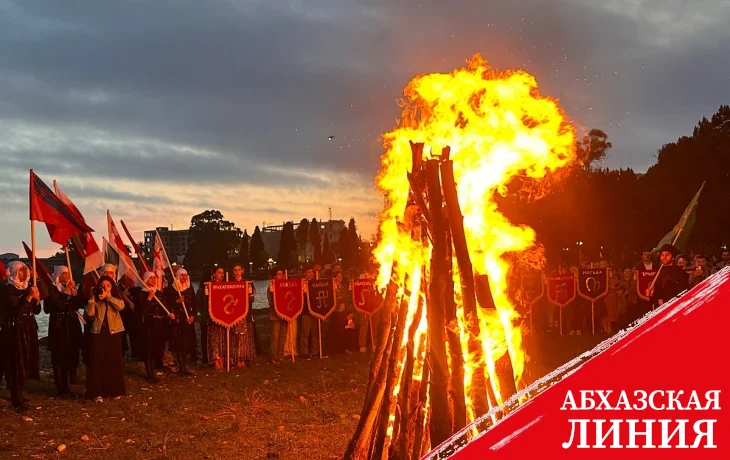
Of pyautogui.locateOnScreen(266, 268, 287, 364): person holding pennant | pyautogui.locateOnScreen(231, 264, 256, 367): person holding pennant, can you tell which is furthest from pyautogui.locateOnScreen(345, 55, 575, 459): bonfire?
pyautogui.locateOnScreen(266, 268, 287, 364): person holding pennant

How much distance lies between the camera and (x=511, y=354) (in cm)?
646

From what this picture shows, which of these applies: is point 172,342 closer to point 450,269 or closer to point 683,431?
point 450,269

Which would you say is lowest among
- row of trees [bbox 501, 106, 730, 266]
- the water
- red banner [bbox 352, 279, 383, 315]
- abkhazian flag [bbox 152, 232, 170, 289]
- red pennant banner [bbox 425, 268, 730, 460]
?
the water

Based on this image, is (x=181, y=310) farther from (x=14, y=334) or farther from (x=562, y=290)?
(x=562, y=290)

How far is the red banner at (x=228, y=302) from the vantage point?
12.4 metres

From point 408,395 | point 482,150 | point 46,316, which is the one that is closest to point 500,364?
point 408,395

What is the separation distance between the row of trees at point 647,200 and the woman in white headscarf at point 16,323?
2993cm

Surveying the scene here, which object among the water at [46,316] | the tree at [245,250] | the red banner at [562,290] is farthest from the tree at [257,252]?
the red banner at [562,290]

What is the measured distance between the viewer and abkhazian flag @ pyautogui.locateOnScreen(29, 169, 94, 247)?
1056cm

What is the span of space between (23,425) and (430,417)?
565 centimetres

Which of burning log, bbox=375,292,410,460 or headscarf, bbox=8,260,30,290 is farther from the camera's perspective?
headscarf, bbox=8,260,30,290

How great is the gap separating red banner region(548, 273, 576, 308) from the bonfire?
9891 millimetres

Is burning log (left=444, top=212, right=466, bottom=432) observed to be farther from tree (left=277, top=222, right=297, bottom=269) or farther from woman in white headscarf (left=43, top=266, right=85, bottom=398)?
tree (left=277, top=222, right=297, bottom=269)

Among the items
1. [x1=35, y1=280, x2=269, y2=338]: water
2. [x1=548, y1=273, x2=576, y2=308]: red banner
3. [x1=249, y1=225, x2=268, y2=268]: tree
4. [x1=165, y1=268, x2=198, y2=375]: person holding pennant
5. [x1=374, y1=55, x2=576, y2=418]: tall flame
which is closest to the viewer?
[x1=374, y1=55, x2=576, y2=418]: tall flame
